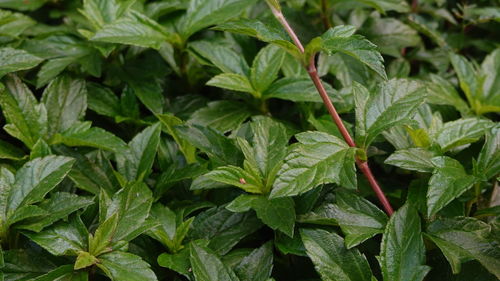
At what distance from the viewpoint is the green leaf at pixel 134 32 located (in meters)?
1.43

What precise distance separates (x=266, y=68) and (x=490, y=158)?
0.56 meters

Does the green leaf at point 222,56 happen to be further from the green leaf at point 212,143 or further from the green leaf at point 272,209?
the green leaf at point 272,209

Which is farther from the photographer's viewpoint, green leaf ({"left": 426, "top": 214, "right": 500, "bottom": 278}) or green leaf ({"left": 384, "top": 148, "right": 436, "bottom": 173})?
green leaf ({"left": 384, "top": 148, "right": 436, "bottom": 173})

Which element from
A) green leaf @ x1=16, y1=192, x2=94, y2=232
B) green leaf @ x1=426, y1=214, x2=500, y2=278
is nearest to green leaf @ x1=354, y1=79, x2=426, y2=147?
green leaf @ x1=426, y1=214, x2=500, y2=278

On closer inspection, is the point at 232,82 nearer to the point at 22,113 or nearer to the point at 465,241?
the point at 22,113

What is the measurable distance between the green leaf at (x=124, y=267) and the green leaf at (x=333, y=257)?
0.30m

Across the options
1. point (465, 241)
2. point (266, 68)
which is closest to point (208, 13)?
point (266, 68)

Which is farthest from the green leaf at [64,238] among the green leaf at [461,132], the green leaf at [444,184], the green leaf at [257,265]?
Result: the green leaf at [461,132]

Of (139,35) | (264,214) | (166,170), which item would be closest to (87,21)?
(139,35)

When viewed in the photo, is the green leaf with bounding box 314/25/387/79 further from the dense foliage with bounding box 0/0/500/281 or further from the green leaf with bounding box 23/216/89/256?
the green leaf with bounding box 23/216/89/256

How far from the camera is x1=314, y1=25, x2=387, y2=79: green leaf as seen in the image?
1.07 meters

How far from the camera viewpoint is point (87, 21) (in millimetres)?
1706

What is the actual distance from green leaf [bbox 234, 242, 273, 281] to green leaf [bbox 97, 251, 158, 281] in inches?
7.1

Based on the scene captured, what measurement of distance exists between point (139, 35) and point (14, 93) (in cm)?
33
